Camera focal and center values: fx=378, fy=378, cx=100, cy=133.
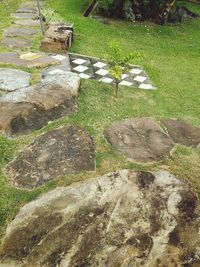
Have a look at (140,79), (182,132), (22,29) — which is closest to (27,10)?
(22,29)

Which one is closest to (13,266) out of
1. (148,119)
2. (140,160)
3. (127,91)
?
(140,160)

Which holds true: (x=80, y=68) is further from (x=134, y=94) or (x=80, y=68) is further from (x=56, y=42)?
(x=134, y=94)

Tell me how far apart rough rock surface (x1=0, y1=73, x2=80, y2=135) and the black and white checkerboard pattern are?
3.82 ft

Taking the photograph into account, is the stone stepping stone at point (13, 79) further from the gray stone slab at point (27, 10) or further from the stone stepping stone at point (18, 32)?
the gray stone slab at point (27, 10)

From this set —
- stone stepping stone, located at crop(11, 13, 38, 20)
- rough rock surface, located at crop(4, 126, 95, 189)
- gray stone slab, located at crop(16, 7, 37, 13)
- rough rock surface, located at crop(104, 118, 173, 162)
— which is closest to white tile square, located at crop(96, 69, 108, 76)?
rough rock surface, located at crop(104, 118, 173, 162)

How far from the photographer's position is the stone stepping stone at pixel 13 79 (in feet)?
27.7

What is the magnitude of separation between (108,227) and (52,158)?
1.83 metres

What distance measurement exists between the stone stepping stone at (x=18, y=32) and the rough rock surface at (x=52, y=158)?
6182 millimetres

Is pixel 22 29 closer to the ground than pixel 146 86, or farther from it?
farther from it

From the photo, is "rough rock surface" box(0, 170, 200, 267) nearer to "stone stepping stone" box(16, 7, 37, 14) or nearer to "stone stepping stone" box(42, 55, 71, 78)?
"stone stepping stone" box(42, 55, 71, 78)

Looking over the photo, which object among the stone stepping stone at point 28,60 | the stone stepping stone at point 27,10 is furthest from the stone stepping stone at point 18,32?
the stone stepping stone at point 27,10

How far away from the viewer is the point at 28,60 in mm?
10148

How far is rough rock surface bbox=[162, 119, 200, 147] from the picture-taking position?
728cm

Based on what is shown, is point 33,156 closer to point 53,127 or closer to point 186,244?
point 53,127
